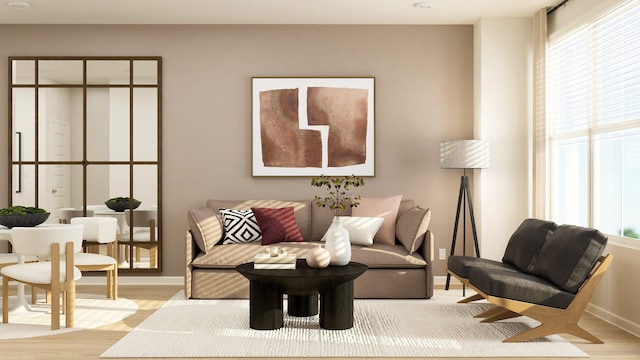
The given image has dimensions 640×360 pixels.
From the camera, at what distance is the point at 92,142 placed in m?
6.46

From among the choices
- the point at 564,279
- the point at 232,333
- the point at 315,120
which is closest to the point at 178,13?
the point at 315,120

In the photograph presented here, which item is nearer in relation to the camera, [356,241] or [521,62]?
[356,241]

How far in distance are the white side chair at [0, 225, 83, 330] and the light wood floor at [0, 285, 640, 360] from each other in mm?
267

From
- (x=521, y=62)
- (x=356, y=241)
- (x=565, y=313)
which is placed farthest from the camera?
(x=521, y=62)

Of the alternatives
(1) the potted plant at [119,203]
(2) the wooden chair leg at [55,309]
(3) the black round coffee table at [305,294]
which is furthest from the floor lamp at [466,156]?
(2) the wooden chair leg at [55,309]

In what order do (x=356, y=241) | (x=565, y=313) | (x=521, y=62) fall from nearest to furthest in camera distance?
(x=565, y=313) → (x=356, y=241) → (x=521, y=62)

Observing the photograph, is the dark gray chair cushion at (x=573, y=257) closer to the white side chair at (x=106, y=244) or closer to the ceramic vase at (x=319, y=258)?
the ceramic vase at (x=319, y=258)

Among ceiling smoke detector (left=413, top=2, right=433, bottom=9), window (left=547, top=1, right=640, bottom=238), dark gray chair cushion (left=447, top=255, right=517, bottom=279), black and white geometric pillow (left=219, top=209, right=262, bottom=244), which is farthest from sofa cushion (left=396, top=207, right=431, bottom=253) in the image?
ceiling smoke detector (left=413, top=2, right=433, bottom=9)

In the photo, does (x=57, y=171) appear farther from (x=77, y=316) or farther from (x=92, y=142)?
Answer: (x=77, y=316)

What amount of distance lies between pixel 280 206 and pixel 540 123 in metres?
2.65

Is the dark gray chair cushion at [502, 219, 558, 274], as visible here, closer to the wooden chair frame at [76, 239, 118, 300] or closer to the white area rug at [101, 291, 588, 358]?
the white area rug at [101, 291, 588, 358]

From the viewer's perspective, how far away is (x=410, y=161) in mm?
6551

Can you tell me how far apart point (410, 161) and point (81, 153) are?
3.43 meters

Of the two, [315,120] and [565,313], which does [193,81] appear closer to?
[315,120]
